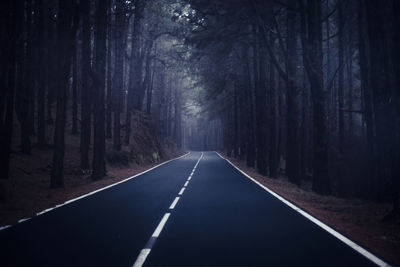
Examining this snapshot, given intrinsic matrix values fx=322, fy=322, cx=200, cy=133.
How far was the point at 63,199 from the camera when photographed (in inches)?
430

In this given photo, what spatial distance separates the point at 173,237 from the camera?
623 centimetres

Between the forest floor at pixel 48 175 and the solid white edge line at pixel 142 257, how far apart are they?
404 centimetres

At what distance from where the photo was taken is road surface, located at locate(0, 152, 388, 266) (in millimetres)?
4945

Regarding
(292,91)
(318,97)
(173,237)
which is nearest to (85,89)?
(292,91)

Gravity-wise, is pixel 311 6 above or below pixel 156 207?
above

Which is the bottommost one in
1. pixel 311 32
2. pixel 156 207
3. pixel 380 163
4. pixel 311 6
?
pixel 156 207

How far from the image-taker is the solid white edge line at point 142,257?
15.6 feet

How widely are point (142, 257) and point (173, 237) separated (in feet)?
4.06

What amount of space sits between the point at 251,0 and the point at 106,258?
1253 centimetres

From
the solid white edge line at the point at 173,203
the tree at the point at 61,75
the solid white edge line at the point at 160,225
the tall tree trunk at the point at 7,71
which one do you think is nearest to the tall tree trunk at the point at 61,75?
the tree at the point at 61,75

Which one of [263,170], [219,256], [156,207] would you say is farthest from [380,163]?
[219,256]

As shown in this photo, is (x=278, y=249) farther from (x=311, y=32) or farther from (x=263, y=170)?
(x=263, y=170)

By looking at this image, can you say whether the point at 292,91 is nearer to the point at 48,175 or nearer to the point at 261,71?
the point at 261,71

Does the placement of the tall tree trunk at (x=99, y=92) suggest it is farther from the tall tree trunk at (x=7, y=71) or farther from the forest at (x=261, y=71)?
the tall tree trunk at (x=7, y=71)
